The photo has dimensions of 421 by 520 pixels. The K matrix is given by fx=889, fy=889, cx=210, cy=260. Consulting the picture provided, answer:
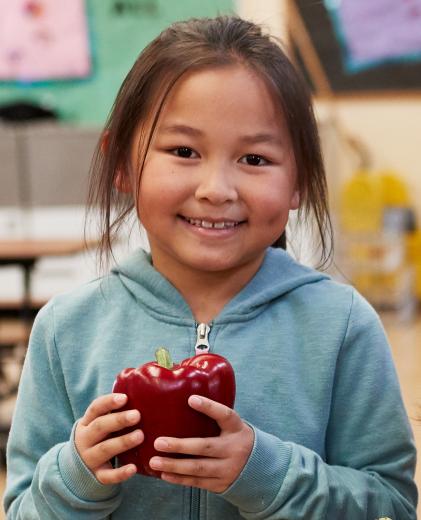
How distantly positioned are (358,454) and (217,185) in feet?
1.35

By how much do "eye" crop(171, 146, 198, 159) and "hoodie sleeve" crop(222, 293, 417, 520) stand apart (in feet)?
1.01

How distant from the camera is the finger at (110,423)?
992 mm

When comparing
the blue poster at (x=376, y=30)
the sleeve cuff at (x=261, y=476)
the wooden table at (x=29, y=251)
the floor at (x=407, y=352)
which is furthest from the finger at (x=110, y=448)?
the blue poster at (x=376, y=30)

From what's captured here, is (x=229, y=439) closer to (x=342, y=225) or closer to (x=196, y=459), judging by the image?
(x=196, y=459)

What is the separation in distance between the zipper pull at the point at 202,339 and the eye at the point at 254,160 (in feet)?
0.77

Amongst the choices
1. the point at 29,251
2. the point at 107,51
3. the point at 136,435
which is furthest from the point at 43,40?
the point at 136,435

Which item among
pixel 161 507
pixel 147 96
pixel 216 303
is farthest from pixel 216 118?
pixel 161 507

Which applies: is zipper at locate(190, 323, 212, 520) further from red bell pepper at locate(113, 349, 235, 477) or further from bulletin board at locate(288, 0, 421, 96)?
bulletin board at locate(288, 0, 421, 96)

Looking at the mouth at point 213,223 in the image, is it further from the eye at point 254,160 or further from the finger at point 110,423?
the finger at point 110,423

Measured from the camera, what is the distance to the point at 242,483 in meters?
1.05

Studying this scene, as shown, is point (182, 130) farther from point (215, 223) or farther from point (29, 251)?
point (29, 251)

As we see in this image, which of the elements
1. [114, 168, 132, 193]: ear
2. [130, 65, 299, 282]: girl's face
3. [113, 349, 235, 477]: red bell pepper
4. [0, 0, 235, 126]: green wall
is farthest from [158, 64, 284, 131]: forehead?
[0, 0, 235, 126]: green wall

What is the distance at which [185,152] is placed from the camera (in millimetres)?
1155

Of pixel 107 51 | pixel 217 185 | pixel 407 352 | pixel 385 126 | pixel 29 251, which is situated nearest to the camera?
pixel 217 185
